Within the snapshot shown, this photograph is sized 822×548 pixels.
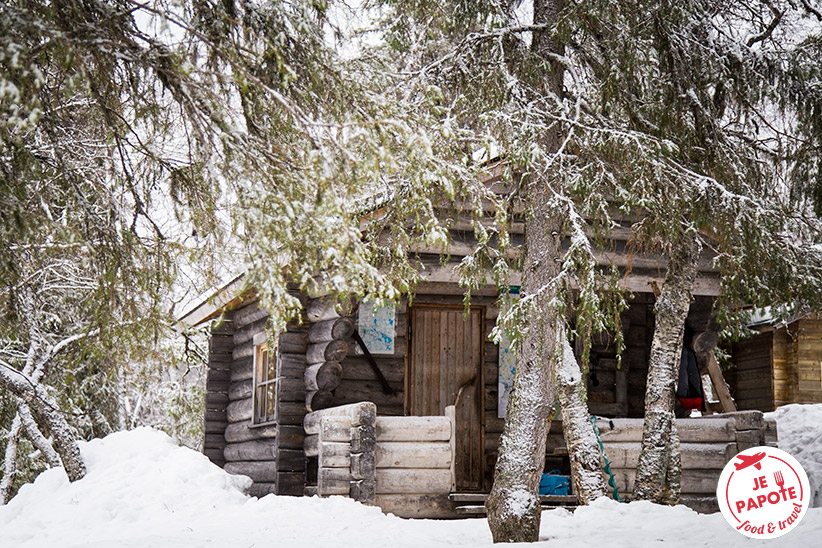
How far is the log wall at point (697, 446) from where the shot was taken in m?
10.0

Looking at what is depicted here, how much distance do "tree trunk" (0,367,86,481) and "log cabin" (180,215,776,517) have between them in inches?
94.3

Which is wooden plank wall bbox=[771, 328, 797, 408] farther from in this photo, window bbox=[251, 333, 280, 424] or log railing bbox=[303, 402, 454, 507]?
window bbox=[251, 333, 280, 424]

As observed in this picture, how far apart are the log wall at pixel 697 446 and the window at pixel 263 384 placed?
437cm

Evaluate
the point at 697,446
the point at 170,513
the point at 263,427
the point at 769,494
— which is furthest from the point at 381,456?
the point at 769,494

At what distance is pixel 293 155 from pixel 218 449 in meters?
9.90

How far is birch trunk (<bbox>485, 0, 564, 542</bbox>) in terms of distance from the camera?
7090 millimetres

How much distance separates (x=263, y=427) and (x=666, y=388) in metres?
5.70

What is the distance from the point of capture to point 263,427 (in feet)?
39.1

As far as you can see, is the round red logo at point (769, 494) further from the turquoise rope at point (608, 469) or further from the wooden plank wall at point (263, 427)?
the wooden plank wall at point (263, 427)

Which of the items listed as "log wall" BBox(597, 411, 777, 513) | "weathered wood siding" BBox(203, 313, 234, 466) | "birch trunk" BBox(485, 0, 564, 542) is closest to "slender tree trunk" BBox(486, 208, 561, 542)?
"birch trunk" BBox(485, 0, 564, 542)

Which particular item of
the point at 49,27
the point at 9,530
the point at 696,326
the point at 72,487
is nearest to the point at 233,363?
the point at 72,487

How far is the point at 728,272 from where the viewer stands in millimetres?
7996

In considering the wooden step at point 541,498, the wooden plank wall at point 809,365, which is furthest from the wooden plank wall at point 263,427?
the wooden plank wall at point 809,365

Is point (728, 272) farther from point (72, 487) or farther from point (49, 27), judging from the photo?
point (72, 487)
